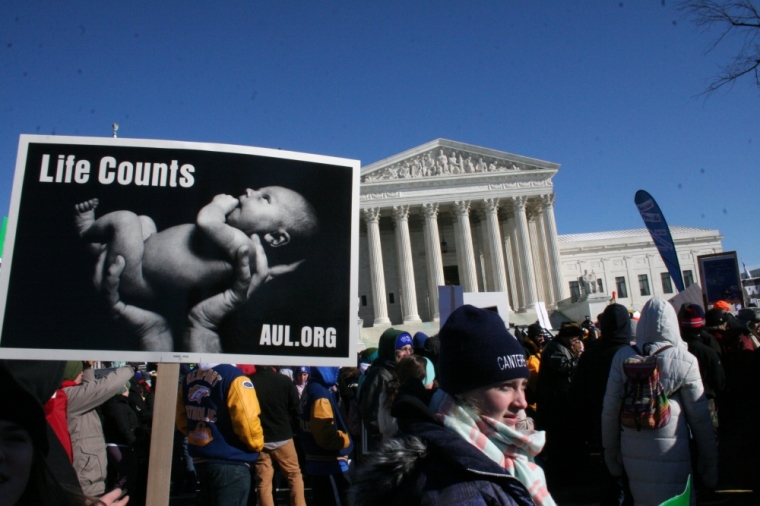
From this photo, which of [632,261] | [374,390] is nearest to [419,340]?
[374,390]

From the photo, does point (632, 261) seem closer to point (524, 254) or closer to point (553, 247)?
point (553, 247)

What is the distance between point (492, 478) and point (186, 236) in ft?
7.16

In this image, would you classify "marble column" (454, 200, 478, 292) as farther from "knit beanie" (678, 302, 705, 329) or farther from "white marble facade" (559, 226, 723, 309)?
"knit beanie" (678, 302, 705, 329)

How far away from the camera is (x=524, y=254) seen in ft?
154

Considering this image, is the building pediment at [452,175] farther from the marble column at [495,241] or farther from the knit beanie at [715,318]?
the knit beanie at [715,318]

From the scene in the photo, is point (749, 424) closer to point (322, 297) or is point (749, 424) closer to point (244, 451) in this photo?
point (322, 297)

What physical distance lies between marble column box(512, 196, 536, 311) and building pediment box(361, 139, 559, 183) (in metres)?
3.07

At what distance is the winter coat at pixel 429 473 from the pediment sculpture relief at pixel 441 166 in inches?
1843

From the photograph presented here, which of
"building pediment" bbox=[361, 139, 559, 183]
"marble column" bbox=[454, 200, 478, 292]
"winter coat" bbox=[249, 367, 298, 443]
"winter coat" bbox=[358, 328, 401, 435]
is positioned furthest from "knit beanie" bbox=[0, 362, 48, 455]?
"building pediment" bbox=[361, 139, 559, 183]

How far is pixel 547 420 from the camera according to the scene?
747cm

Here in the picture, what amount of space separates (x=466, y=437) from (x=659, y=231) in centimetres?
1162

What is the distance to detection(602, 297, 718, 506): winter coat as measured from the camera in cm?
411

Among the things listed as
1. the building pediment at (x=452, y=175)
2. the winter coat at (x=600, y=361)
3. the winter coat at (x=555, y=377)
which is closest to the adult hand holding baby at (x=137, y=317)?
the winter coat at (x=600, y=361)

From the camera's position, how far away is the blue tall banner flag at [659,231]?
11617 mm
